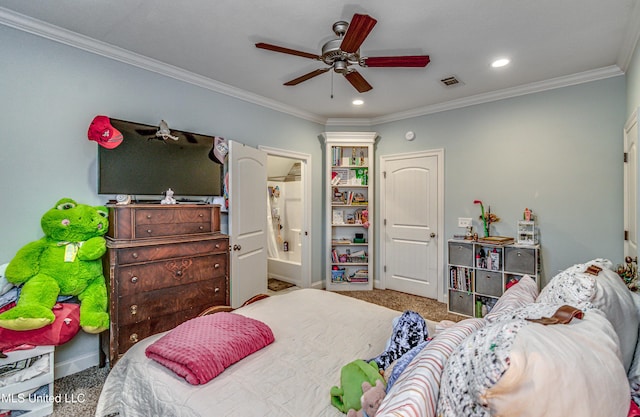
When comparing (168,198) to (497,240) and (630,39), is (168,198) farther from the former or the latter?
(630,39)

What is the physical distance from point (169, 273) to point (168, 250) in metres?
0.19

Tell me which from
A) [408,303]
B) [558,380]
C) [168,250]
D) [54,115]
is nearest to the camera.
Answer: [558,380]

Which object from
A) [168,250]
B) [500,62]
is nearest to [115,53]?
[168,250]

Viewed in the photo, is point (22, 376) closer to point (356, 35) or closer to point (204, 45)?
point (204, 45)

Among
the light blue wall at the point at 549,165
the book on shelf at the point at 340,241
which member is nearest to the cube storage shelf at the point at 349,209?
the book on shelf at the point at 340,241

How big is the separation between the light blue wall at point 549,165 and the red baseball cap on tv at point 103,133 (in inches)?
144

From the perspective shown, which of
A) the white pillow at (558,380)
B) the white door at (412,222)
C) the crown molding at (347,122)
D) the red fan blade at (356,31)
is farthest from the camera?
the crown molding at (347,122)

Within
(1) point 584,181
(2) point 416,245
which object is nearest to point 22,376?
(2) point 416,245

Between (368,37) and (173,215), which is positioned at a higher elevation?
(368,37)

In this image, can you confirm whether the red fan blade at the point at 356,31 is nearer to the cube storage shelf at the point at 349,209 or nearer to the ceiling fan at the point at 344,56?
the ceiling fan at the point at 344,56

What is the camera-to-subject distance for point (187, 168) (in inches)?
115

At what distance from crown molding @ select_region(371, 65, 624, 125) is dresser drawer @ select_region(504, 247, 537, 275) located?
5.79 ft

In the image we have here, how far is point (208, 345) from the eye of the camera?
1375mm

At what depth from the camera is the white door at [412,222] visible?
4.11 m
